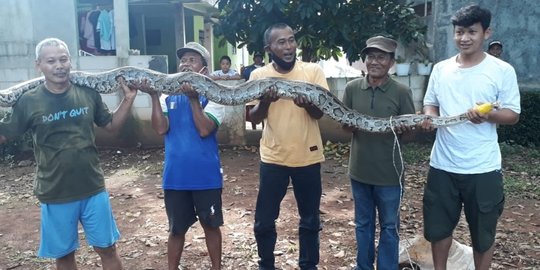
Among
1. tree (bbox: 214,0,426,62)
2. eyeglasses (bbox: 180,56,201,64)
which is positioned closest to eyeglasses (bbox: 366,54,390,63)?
eyeglasses (bbox: 180,56,201,64)

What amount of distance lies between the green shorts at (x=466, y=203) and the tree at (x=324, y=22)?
5976mm

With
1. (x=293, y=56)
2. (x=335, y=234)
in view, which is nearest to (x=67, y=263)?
(x=293, y=56)

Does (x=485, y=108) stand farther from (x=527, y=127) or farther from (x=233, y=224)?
(x=527, y=127)

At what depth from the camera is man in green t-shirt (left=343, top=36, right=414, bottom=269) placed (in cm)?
414

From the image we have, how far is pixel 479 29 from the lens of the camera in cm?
373

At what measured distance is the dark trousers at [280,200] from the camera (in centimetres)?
441

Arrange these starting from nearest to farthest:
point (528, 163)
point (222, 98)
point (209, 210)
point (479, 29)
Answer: point (479, 29)
point (209, 210)
point (222, 98)
point (528, 163)

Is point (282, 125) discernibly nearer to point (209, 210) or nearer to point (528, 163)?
point (209, 210)

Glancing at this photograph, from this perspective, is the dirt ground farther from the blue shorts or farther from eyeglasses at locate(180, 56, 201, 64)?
eyeglasses at locate(180, 56, 201, 64)

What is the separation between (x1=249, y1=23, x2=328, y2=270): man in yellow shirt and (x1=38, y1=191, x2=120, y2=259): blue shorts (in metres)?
1.46

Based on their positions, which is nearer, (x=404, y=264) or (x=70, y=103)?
(x=70, y=103)

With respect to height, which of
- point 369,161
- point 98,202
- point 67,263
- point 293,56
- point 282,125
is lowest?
point 67,263

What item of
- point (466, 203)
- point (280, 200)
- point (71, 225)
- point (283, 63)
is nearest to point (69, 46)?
point (71, 225)

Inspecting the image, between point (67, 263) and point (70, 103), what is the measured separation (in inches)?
57.3
